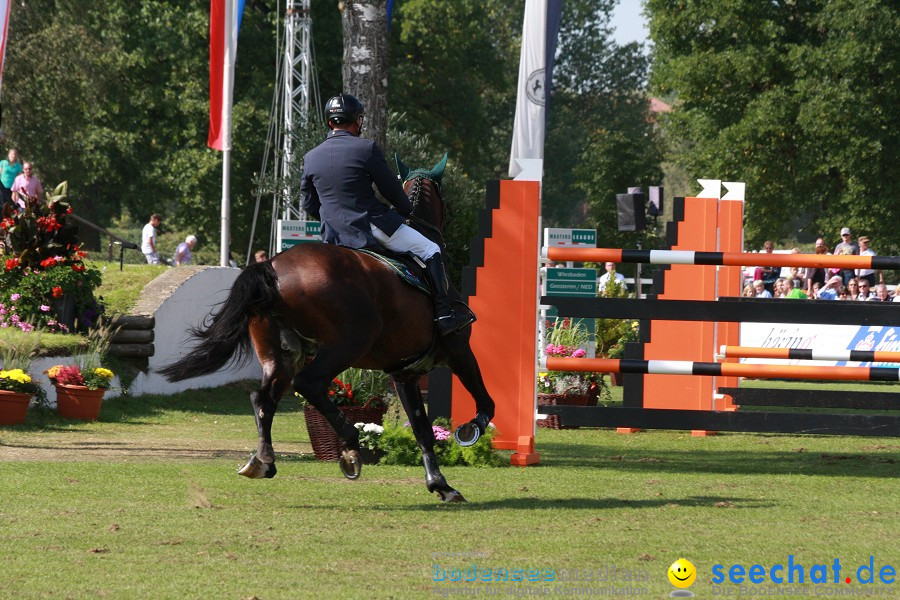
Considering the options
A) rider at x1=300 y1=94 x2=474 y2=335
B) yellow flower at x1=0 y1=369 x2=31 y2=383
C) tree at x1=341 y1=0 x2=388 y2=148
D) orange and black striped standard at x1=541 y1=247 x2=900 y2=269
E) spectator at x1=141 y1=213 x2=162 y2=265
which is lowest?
yellow flower at x1=0 y1=369 x2=31 y2=383

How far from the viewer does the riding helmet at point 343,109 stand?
25.5ft

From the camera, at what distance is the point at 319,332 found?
287 inches

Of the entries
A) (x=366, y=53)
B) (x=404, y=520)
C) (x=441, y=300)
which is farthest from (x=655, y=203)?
(x=404, y=520)

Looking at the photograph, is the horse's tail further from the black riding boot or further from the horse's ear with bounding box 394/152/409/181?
the horse's ear with bounding box 394/152/409/181

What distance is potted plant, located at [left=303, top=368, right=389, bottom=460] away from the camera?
9.73 meters

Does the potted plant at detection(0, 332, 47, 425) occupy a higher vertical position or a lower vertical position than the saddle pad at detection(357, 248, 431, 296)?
lower

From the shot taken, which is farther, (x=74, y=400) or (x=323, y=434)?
(x=74, y=400)

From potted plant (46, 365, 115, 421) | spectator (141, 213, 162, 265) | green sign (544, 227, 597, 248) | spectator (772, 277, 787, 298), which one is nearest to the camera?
potted plant (46, 365, 115, 421)

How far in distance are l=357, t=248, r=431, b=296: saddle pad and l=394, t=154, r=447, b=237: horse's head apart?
0.48 meters

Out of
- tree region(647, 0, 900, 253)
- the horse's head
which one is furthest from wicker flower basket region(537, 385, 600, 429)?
tree region(647, 0, 900, 253)

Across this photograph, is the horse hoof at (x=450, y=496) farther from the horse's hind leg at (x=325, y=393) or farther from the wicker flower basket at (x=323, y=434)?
the wicker flower basket at (x=323, y=434)

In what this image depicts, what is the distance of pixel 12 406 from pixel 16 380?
0.94 feet

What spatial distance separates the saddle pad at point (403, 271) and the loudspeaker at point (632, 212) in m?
17.9

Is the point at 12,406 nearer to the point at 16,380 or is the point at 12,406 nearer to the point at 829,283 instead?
the point at 16,380
